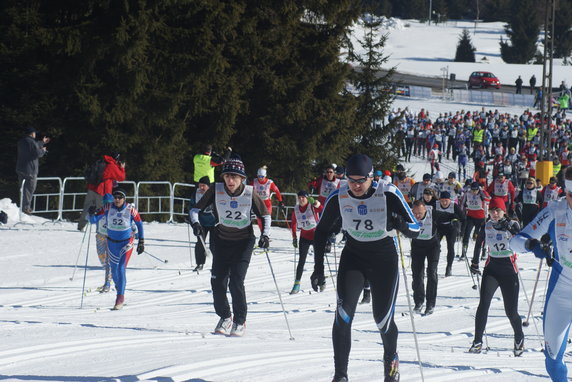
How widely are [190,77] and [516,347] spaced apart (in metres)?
15.2

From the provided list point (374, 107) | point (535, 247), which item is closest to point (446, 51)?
point (374, 107)

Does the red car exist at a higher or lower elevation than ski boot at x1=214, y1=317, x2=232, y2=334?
higher

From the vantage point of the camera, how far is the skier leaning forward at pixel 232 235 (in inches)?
400

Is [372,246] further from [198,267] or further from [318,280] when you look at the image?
[198,267]

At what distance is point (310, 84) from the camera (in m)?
28.1

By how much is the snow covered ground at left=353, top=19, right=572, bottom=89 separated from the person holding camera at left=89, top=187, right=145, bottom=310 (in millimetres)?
60062

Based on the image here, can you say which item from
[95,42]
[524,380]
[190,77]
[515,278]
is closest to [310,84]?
[190,77]

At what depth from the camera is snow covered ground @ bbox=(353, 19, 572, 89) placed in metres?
86.7

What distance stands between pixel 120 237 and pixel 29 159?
25.9 ft

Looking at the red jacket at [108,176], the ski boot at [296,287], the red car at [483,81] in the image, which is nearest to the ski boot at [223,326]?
the ski boot at [296,287]

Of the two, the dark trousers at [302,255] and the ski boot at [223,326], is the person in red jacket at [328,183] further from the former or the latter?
the ski boot at [223,326]

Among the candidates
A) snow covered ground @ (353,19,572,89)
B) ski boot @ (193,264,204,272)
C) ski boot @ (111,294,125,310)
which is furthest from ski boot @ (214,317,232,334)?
snow covered ground @ (353,19,572,89)

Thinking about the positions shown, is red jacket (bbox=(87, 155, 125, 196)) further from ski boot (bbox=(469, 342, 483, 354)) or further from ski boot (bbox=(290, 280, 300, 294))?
ski boot (bbox=(469, 342, 483, 354))

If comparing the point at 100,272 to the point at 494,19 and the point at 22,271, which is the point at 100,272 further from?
the point at 494,19
